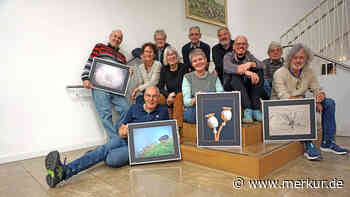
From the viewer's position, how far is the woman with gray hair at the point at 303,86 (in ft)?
6.63

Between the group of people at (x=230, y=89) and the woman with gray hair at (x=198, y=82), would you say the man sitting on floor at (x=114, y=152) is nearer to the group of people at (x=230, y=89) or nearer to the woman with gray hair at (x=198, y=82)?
the group of people at (x=230, y=89)

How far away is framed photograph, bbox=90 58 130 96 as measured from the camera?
8.16ft

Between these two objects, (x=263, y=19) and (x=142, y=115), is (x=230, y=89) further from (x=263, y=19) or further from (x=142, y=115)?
(x=263, y=19)

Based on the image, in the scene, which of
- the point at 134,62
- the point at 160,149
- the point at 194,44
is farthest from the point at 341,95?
the point at 134,62

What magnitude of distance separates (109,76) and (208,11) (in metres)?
2.91

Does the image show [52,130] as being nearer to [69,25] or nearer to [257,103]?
[69,25]

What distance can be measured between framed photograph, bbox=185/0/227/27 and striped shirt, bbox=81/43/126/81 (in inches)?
75.0

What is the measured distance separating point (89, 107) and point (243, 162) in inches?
82.0

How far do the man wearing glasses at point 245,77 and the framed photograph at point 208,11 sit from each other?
7.43 feet

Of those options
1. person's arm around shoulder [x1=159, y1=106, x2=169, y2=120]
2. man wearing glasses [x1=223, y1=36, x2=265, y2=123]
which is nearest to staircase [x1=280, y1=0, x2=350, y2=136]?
man wearing glasses [x1=223, y1=36, x2=265, y2=123]

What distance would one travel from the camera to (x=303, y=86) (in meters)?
2.06

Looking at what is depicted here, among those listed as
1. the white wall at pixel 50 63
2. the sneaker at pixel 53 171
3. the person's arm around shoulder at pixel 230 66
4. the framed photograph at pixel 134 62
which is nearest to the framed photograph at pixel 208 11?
the white wall at pixel 50 63

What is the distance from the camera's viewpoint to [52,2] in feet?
8.09

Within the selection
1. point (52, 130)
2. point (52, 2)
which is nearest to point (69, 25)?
point (52, 2)
